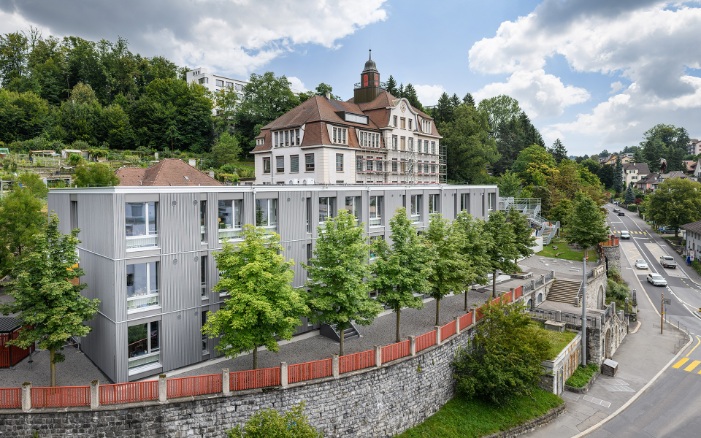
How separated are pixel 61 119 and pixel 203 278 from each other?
66.2 metres

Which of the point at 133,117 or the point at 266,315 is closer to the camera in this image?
the point at 266,315

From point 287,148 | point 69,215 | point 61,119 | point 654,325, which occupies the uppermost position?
point 61,119

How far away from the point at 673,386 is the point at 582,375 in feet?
20.2

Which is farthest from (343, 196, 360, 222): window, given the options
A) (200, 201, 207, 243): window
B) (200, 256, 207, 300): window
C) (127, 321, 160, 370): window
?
(127, 321, 160, 370): window

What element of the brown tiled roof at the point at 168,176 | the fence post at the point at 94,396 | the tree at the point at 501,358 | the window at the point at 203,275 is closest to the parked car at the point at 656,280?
the tree at the point at 501,358

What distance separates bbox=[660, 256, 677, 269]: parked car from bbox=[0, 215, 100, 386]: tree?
222 ft

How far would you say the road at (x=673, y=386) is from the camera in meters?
24.2

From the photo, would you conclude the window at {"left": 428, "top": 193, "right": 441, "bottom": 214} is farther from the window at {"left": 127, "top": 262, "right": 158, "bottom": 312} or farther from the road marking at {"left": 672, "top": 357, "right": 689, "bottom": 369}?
the road marking at {"left": 672, "top": 357, "right": 689, "bottom": 369}

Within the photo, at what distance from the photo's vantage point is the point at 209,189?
20047 millimetres

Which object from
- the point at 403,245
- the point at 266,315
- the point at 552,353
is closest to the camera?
the point at 266,315

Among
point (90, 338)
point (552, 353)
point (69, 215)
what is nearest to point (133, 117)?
point (69, 215)

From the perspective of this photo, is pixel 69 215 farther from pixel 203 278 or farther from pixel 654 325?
pixel 654 325

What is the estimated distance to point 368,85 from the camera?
48906mm

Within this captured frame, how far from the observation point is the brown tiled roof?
3488 centimetres
